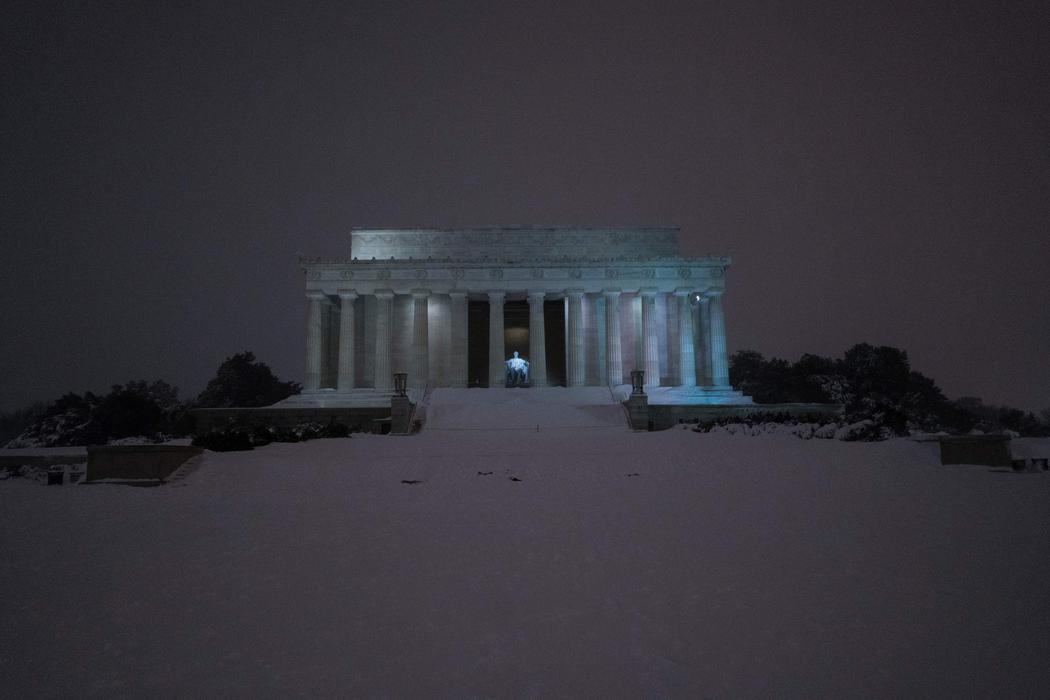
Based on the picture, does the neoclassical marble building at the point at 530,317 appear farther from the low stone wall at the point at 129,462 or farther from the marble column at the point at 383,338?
the low stone wall at the point at 129,462

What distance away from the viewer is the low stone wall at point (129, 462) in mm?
14750

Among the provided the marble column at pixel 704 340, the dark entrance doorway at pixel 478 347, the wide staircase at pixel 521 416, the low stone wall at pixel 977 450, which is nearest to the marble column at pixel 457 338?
the wide staircase at pixel 521 416

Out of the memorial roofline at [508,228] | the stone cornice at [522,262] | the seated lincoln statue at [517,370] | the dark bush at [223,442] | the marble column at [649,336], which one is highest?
the memorial roofline at [508,228]

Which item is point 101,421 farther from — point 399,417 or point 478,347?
point 478,347

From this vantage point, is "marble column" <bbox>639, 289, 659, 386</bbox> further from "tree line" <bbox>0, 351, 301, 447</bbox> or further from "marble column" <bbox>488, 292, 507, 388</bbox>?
"tree line" <bbox>0, 351, 301, 447</bbox>

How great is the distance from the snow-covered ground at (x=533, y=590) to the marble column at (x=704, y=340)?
34.0 metres

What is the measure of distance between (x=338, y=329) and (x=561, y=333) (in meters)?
21.3

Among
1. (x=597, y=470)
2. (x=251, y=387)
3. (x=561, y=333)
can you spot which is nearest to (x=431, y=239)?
(x=561, y=333)

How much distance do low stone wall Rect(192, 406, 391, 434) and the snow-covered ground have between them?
19.9 meters

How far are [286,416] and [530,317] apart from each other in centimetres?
2104

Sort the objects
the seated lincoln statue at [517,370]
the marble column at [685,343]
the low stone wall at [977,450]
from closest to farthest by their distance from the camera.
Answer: the low stone wall at [977,450]
the marble column at [685,343]
the seated lincoln statue at [517,370]

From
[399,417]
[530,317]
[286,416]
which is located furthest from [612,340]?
[286,416]

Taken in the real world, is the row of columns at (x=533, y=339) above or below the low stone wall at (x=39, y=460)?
above

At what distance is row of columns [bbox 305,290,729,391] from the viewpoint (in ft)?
152
